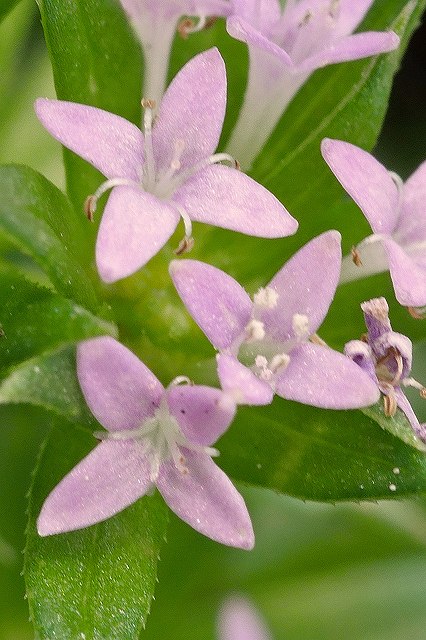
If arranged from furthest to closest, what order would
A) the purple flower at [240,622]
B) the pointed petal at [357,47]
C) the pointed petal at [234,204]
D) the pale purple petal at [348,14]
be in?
1. the purple flower at [240,622]
2. the pale purple petal at [348,14]
3. the pointed petal at [357,47]
4. the pointed petal at [234,204]

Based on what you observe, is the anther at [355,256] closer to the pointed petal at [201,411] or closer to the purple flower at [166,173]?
the purple flower at [166,173]

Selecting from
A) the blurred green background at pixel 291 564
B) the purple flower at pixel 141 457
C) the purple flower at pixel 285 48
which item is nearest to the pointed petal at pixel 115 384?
the purple flower at pixel 141 457

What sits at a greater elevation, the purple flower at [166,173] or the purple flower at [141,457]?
the purple flower at [166,173]

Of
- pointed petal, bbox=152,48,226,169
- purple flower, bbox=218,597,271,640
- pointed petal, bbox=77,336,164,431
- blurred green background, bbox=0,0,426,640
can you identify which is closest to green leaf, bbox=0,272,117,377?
pointed petal, bbox=77,336,164,431

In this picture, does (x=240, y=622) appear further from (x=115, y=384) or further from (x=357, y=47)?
(x=357, y=47)

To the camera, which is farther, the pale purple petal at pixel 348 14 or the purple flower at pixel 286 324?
the pale purple petal at pixel 348 14

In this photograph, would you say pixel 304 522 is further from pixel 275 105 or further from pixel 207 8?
pixel 207 8
